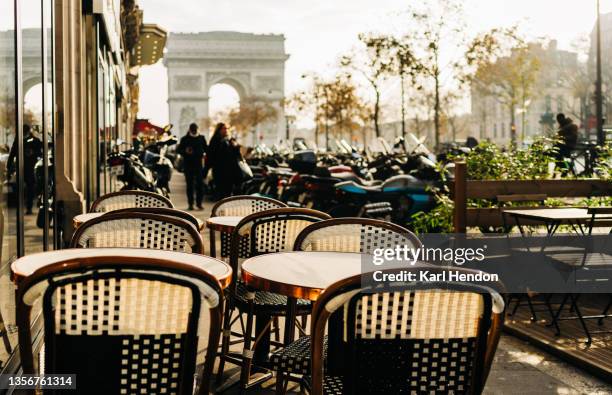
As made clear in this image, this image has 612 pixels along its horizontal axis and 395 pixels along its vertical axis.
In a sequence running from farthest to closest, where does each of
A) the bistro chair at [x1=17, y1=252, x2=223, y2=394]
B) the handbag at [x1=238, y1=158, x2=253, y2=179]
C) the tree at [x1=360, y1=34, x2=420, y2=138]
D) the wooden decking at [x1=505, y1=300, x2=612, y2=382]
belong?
the tree at [x1=360, y1=34, x2=420, y2=138], the handbag at [x1=238, y1=158, x2=253, y2=179], the wooden decking at [x1=505, y1=300, x2=612, y2=382], the bistro chair at [x1=17, y1=252, x2=223, y2=394]

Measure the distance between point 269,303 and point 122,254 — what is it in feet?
4.69

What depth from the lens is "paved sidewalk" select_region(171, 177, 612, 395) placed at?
4719 millimetres

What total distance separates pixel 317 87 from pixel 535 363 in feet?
153

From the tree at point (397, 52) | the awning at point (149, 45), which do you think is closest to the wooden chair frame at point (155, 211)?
the tree at point (397, 52)

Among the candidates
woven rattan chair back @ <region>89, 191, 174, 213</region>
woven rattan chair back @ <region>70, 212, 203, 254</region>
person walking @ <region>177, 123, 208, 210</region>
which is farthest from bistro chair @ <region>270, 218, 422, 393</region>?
person walking @ <region>177, 123, 208, 210</region>

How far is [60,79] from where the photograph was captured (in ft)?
29.6

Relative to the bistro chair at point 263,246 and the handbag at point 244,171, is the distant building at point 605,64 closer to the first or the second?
the handbag at point 244,171

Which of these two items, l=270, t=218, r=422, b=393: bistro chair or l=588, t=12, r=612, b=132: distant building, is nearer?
l=270, t=218, r=422, b=393: bistro chair

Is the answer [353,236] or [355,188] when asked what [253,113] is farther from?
[353,236]

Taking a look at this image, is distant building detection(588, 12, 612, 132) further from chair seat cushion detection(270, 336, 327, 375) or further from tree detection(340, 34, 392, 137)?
chair seat cushion detection(270, 336, 327, 375)

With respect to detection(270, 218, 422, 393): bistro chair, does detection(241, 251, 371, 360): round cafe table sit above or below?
below

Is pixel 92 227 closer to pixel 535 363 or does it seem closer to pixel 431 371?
pixel 431 371

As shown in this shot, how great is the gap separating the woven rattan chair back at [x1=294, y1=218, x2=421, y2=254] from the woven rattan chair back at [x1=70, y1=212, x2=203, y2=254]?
599 mm

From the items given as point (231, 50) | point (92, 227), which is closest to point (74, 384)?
point (92, 227)
